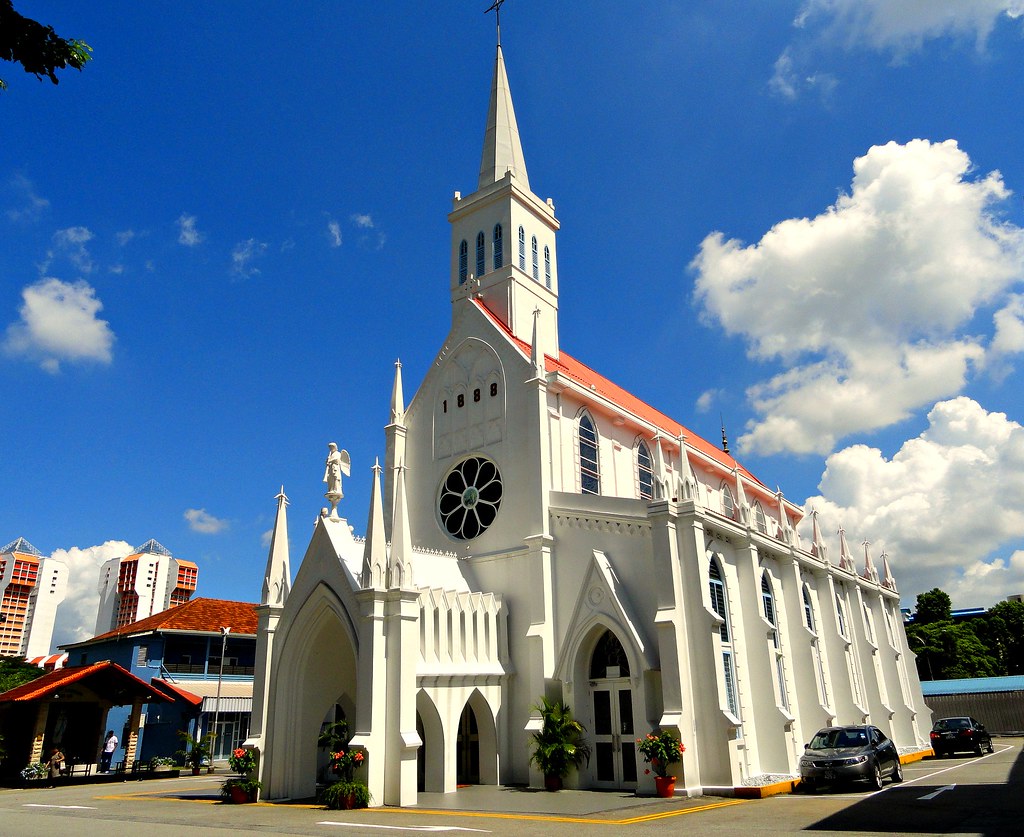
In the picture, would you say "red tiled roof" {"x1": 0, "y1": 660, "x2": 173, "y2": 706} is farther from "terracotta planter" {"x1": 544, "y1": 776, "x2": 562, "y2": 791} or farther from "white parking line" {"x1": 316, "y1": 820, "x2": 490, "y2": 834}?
"white parking line" {"x1": 316, "y1": 820, "x2": 490, "y2": 834}

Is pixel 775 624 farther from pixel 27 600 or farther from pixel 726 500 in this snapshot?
pixel 27 600

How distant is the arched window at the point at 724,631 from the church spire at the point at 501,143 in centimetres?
1963

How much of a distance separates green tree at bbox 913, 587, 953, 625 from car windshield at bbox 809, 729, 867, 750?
241 feet

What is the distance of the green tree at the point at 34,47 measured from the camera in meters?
8.15

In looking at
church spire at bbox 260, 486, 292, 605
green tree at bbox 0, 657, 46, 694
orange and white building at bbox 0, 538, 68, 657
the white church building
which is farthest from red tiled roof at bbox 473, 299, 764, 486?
orange and white building at bbox 0, 538, 68, 657

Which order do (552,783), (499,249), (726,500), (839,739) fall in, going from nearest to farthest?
(839,739) → (552,783) → (499,249) → (726,500)

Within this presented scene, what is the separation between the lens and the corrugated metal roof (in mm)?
51531

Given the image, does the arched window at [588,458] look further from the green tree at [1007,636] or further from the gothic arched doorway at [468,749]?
the green tree at [1007,636]

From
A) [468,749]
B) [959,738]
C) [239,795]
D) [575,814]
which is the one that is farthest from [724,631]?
[959,738]

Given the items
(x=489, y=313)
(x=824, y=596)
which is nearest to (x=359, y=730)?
(x=489, y=313)

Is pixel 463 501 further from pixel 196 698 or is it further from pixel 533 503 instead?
pixel 196 698

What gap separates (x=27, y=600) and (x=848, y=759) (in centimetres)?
13646

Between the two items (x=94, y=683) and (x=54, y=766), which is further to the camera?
(x=94, y=683)

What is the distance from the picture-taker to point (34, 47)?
8320 mm
